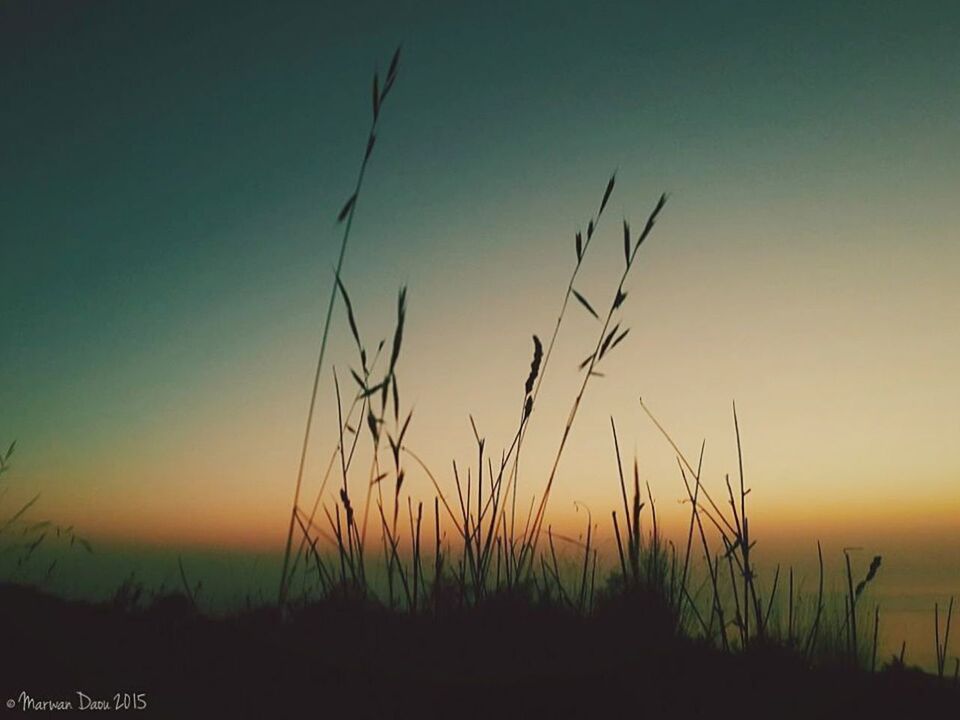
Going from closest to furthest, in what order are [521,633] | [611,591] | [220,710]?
[220,710] → [521,633] → [611,591]

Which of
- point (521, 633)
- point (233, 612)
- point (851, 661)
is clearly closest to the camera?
point (521, 633)

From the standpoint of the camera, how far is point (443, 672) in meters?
1.55

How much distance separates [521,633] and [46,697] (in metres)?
0.98

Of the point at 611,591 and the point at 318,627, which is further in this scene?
the point at 611,591

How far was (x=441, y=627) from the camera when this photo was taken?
1.76 m

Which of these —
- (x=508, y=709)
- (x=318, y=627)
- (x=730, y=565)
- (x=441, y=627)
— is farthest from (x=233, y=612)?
(x=730, y=565)

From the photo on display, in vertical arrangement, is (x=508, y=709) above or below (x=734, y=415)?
below

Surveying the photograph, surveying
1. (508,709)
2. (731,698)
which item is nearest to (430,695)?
(508,709)

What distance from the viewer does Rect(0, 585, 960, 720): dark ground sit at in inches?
53.0

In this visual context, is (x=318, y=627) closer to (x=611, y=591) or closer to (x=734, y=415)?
(x=611, y=591)

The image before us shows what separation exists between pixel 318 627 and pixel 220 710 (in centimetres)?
69

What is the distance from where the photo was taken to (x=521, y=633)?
172cm

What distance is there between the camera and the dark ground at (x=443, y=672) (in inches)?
53.0

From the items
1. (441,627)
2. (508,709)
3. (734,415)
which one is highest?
(734,415)
